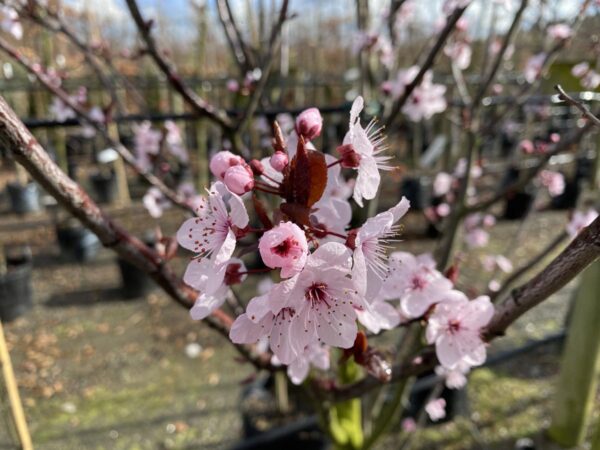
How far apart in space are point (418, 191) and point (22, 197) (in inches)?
227

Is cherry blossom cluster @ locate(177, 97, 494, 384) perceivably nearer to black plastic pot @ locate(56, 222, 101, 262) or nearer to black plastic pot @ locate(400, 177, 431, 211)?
black plastic pot @ locate(56, 222, 101, 262)

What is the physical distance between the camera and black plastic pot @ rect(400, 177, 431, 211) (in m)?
6.42

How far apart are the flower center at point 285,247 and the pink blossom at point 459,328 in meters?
0.42

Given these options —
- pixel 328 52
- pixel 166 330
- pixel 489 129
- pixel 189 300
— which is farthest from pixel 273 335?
pixel 328 52

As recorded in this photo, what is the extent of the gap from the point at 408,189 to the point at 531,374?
12.3 feet

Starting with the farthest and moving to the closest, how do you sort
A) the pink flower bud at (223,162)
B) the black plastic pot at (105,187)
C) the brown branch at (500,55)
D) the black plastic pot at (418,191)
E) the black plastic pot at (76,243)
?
the black plastic pot at (105,187) → the black plastic pot at (418,191) → the black plastic pot at (76,243) → the brown branch at (500,55) → the pink flower bud at (223,162)

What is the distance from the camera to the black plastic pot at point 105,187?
7.17m

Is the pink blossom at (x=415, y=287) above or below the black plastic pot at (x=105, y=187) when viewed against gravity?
above

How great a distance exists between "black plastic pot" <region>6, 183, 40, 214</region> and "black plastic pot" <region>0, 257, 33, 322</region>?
2969mm

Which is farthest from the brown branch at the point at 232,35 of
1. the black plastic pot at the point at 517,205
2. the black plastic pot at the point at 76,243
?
the black plastic pot at the point at 517,205

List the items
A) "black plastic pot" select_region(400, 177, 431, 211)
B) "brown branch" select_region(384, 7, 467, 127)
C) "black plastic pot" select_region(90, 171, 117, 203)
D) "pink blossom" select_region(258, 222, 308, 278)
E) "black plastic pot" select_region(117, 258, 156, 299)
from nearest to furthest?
1. "pink blossom" select_region(258, 222, 308, 278)
2. "brown branch" select_region(384, 7, 467, 127)
3. "black plastic pot" select_region(117, 258, 156, 299)
4. "black plastic pot" select_region(400, 177, 431, 211)
5. "black plastic pot" select_region(90, 171, 117, 203)

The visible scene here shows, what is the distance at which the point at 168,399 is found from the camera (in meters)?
3.07

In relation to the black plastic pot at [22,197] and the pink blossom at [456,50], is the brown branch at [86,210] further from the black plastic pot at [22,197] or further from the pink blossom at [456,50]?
the black plastic pot at [22,197]

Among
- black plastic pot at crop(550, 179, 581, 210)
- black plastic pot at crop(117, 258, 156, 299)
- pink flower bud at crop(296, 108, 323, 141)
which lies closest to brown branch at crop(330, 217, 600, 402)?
pink flower bud at crop(296, 108, 323, 141)
